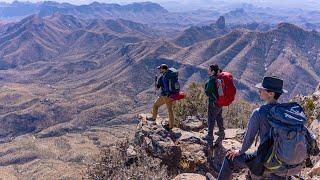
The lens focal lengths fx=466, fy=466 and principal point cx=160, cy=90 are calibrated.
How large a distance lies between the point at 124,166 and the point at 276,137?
299 inches

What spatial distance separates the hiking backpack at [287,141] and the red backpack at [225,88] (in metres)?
5.79

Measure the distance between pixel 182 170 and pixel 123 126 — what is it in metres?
179

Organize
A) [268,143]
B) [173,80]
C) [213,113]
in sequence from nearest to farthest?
[268,143]
[213,113]
[173,80]

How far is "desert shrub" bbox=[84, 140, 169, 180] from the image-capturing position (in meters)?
13.1

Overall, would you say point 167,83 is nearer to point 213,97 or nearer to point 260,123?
point 213,97

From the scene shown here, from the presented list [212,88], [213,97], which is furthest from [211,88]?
[213,97]

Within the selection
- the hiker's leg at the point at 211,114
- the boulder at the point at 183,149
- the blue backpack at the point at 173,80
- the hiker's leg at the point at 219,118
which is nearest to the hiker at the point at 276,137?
the hiker's leg at the point at 211,114

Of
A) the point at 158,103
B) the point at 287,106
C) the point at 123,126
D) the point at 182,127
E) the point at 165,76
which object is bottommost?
the point at 123,126

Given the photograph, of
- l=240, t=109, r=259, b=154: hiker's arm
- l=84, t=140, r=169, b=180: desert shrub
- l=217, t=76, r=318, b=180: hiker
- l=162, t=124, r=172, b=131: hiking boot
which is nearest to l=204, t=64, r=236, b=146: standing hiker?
l=84, t=140, r=169, b=180: desert shrub

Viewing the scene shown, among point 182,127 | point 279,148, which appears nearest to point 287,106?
point 279,148

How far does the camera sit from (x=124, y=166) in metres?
15.0

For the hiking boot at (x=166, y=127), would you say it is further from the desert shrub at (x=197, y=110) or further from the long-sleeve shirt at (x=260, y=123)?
the long-sleeve shirt at (x=260, y=123)

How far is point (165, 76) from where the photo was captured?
17.4 m

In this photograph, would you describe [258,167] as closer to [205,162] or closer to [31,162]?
[205,162]
